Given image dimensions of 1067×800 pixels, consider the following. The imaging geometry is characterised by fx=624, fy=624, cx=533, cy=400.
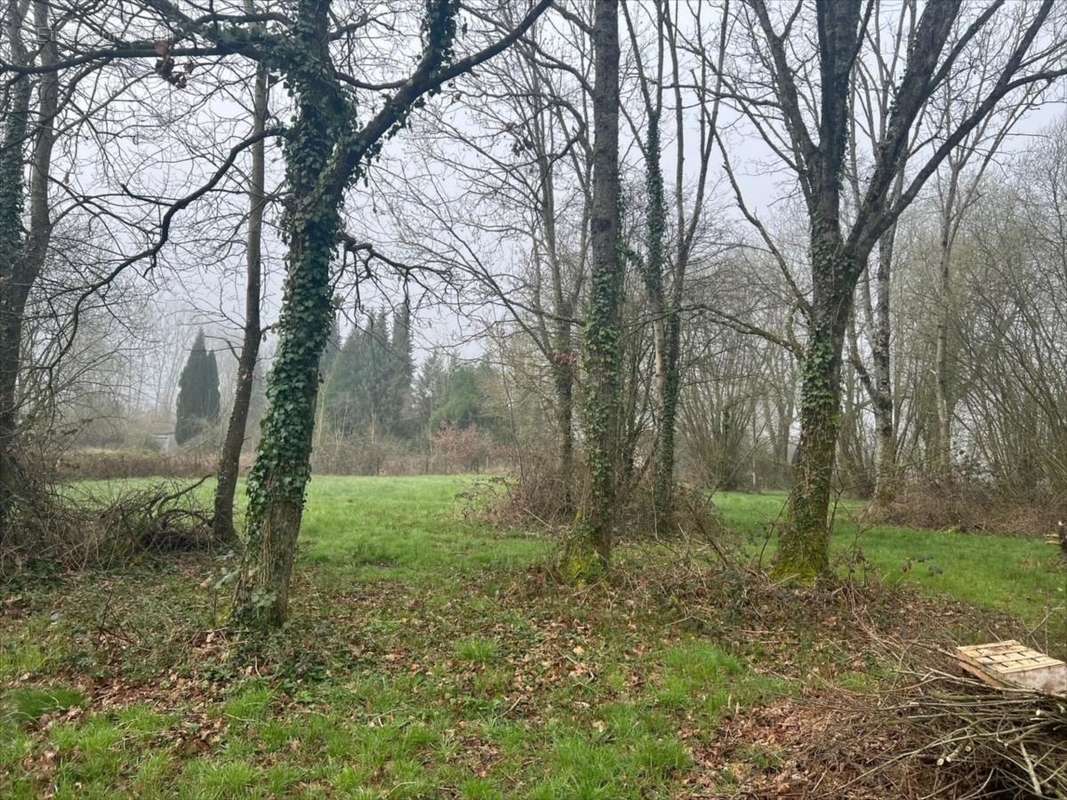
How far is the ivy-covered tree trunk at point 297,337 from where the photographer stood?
5.44 meters

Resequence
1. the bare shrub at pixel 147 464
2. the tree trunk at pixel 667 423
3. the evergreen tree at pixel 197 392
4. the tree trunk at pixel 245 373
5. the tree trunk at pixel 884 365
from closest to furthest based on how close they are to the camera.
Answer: the tree trunk at pixel 245 373 < the tree trunk at pixel 667 423 < the bare shrub at pixel 147 464 < the tree trunk at pixel 884 365 < the evergreen tree at pixel 197 392

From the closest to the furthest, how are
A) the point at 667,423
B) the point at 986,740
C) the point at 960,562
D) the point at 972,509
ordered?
the point at 986,740
the point at 960,562
the point at 667,423
the point at 972,509

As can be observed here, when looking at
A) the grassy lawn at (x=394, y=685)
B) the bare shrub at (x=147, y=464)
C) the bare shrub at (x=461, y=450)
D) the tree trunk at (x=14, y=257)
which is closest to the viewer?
the grassy lawn at (x=394, y=685)

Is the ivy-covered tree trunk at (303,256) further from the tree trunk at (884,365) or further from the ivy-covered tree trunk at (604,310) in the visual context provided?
the tree trunk at (884,365)

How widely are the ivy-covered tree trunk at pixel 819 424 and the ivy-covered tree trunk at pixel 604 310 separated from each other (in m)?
2.17

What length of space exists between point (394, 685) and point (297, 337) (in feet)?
10.0

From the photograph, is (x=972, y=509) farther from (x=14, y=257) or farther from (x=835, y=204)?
(x=14, y=257)

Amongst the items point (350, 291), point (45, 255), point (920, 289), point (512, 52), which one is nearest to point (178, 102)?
point (45, 255)

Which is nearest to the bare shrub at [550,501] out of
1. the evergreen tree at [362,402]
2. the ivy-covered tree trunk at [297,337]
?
the ivy-covered tree trunk at [297,337]

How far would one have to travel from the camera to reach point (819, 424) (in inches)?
291

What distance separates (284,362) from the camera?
5602 millimetres

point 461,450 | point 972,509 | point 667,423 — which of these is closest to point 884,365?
point 972,509

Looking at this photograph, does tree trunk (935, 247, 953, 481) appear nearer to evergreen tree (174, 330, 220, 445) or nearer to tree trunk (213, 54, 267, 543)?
tree trunk (213, 54, 267, 543)

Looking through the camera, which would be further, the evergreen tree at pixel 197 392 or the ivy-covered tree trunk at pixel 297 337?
the evergreen tree at pixel 197 392
